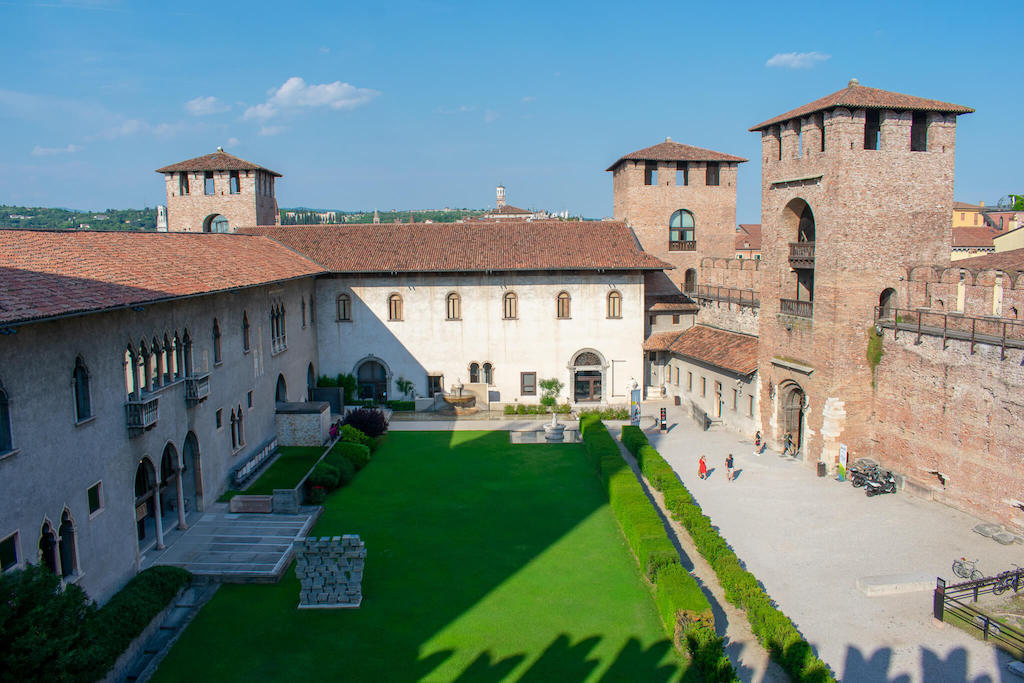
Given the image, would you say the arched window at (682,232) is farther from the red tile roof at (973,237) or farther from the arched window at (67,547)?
the arched window at (67,547)

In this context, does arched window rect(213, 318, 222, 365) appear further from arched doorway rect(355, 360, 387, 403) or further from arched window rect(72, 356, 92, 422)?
arched doorway rect(355, 360, 387, 403)

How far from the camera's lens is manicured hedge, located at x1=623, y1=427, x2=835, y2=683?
567 inches

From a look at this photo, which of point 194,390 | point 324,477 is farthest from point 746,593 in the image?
point 194,390

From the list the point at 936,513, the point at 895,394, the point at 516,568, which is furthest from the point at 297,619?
the point at 895,394

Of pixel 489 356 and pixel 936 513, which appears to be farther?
pixel 489 356

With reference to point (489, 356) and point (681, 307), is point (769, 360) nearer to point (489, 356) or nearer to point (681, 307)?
point (681, 307)

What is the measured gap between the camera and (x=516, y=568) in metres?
19.7

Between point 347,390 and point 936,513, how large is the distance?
27.3 m

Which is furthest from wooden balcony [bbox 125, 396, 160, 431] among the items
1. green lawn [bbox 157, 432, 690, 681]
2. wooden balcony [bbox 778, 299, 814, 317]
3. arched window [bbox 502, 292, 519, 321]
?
wooden balcony [bbox 778, 299, 814, 317]

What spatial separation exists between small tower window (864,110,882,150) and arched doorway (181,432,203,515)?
83.2ft

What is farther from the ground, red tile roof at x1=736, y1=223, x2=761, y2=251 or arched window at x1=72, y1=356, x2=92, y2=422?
red tile roof at x1=736, y1=223, x2=761, y2=251

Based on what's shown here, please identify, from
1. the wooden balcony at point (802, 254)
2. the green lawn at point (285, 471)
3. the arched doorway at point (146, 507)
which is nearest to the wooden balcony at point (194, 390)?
the arched doorway at point (146, 507)

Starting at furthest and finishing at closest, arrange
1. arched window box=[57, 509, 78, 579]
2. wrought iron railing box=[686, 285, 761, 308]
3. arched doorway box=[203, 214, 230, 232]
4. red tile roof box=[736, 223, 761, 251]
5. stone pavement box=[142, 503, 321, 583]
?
red tile roof box=[736, 223, 761, 251], arched doorway box=[203, 214, 230, 232], wrought iron railing box=[686, 285, 761, 308], stone pavement box=[142, 503, 321, 583], arched window box=[57, 509, 78, 579]

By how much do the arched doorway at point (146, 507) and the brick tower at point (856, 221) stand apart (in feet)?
73.6
